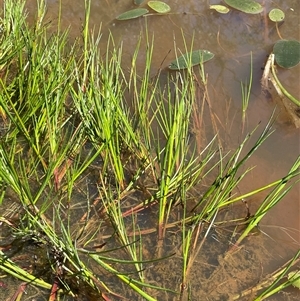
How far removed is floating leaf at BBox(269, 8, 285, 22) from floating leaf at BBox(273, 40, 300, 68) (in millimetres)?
202

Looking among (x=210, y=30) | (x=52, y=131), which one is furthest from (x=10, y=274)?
(x=210, y=30)

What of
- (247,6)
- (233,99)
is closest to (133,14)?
(247,6)

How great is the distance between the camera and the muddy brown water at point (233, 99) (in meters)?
1.27

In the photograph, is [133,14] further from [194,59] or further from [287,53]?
[287,53]

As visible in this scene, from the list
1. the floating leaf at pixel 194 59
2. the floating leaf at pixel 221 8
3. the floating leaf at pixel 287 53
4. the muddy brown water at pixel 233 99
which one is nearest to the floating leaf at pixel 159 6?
the muddy brown water at pixel 233 99

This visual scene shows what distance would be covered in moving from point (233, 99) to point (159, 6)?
708mm

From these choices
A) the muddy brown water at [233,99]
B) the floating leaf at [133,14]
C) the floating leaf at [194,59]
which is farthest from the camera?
the floating leaf at [133,14]

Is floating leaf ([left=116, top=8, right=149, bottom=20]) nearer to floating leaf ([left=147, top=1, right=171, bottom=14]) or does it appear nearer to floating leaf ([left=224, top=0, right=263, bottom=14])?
floating leaf ([left=147, top=1, right=171, bottom=14])

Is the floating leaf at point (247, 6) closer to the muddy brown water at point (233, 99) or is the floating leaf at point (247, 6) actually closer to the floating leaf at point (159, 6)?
the muddy brown water at point (233, 99)

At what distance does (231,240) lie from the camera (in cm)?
134

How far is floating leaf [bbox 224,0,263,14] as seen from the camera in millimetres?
2197

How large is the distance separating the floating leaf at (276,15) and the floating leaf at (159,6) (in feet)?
1.61

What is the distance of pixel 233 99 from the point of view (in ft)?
6.00

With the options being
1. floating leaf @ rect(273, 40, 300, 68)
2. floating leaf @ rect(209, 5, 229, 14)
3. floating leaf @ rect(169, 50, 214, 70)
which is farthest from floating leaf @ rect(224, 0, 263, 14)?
floating leaf @ rect(169, 50, 214, 70)
